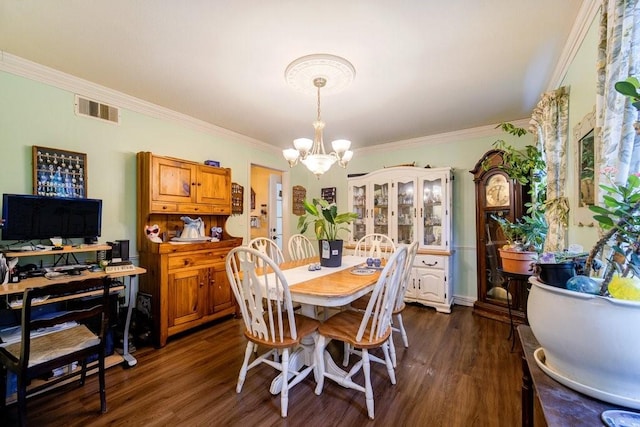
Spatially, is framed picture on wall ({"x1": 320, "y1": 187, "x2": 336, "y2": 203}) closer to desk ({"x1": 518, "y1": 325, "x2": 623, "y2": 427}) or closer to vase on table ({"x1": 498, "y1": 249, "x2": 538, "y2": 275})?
vase on table ({"x1": 498, "y1": 249, "x2": 538, "y2": 275})

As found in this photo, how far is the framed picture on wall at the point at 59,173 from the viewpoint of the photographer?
2.23 m

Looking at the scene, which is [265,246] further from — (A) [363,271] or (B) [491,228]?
(B) [491,228]

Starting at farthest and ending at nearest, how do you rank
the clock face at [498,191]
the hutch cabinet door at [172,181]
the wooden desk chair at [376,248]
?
the clock face at [498,191] → the wooden desk chair at [376,248] → the hutch cabinet door at [172,181]

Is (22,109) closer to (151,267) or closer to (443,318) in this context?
(151,267)

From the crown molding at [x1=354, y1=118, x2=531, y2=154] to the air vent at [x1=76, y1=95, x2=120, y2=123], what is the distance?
3.36m

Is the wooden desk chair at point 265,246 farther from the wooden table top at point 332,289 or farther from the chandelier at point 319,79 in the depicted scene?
the chandelier at point 319,79

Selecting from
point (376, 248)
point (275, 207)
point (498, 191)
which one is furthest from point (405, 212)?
point (275, 207)

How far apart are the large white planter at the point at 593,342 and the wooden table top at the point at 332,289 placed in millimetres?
1073

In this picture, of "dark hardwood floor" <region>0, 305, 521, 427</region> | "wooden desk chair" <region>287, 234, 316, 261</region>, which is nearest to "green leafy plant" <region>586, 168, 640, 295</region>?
"dark hardwood floor" <region>0, 305, 521, 427</region>

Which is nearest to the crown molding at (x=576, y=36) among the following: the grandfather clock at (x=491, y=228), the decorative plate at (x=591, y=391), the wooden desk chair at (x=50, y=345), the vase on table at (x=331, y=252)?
the grandfather clock at (x=491, y=228)

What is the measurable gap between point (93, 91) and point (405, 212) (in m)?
3.82

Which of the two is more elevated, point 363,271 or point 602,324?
point 602,324

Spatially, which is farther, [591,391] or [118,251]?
[118,251]

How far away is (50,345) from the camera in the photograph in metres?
1.70
